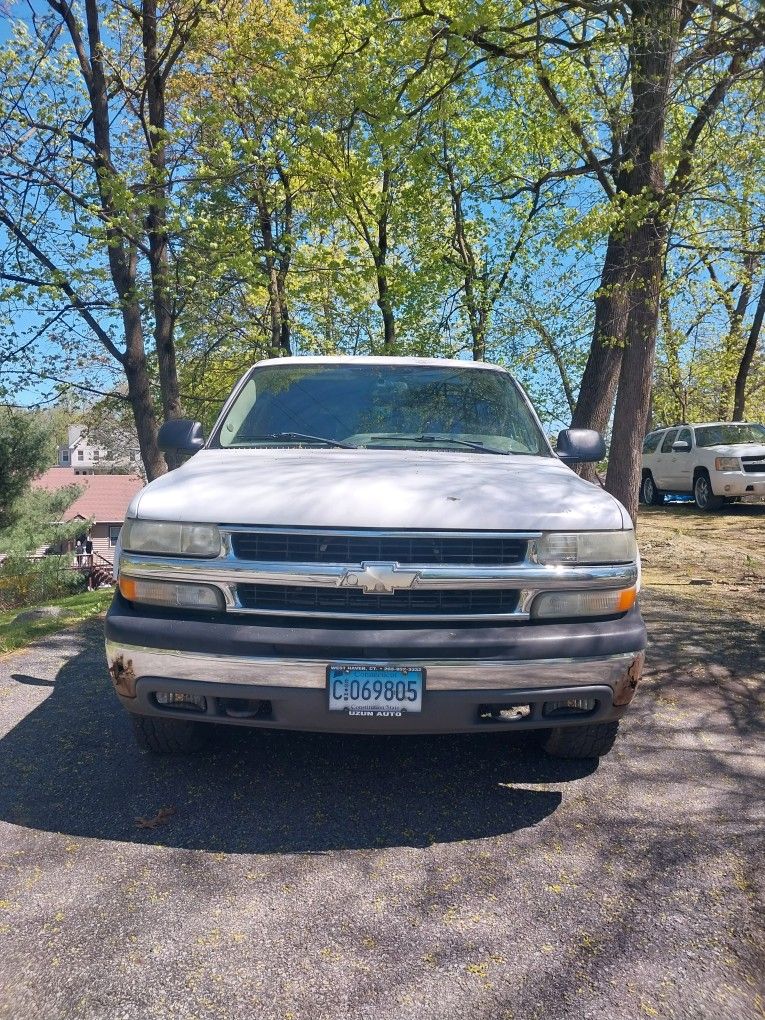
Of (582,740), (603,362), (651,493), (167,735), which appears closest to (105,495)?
(651,493)

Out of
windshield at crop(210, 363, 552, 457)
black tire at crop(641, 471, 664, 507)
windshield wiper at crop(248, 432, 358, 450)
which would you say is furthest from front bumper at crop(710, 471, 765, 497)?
windshield wiper at crop(248, 432, 358, 450)

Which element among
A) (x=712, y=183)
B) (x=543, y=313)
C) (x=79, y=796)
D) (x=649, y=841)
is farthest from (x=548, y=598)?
(x=543, y=313)

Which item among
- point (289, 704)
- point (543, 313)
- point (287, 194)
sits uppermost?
point (287, 194)

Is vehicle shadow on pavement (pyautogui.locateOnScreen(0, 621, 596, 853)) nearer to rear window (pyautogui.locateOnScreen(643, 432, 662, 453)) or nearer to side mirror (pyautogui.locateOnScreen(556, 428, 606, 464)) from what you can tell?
side mirror (pyautogui.locateOnScreen(556, 428, 606, 464))

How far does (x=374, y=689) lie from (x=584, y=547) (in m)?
1.01

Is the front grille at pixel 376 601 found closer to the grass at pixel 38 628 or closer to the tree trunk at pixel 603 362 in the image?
the grass at pixel 38 628

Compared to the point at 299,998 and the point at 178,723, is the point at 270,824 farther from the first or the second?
the point at 299,998

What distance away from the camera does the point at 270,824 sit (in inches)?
123

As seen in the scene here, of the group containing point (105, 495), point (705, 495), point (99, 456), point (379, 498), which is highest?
point (379, 498)

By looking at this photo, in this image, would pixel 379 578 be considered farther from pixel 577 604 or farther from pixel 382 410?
pixel 382 410

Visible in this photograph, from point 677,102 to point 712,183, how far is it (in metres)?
1.99

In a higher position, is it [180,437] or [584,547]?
[180,437]

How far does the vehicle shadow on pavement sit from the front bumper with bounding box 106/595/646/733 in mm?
420

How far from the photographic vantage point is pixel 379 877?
109 inches
